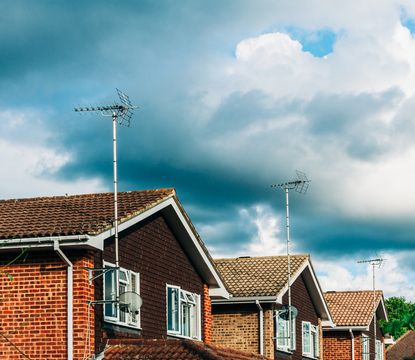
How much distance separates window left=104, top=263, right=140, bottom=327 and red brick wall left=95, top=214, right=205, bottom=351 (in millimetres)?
180

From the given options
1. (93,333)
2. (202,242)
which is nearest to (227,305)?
(202,242)

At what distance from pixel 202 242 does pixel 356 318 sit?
19.4 m

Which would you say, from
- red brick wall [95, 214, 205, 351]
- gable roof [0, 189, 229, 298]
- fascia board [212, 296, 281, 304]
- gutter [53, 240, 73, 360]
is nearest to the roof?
red brick wall [95, 214, 205, 351]

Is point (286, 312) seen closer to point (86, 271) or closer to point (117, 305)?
point (117, 305)

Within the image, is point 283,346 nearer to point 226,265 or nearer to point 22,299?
point 226,265

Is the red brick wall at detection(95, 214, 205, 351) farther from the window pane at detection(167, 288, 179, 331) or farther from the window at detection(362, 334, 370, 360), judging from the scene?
the window at detection(362, 334, 370, 360)

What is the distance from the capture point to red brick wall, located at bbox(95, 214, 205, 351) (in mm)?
23098

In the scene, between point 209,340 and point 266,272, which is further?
point 266,272

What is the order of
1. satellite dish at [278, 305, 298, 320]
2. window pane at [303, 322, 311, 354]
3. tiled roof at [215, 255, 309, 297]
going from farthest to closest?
window pane at [303, 322, 311, 354] < tiled roof at [215, 255, 309, 297] < satellite dish at [278, 305, 298, 320]

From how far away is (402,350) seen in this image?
76625 millimetres

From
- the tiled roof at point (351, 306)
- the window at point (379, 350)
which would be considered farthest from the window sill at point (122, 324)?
the window at point (379, 350)

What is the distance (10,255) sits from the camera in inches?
832

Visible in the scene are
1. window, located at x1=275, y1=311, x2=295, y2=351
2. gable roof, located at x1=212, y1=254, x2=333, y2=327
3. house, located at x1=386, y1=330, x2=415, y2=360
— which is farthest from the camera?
house, located at x1=386, y1=330, x2=415, y2=360

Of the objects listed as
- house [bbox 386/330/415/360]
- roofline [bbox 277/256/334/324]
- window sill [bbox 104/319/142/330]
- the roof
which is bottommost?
house [bbox 386/330/415/360]
